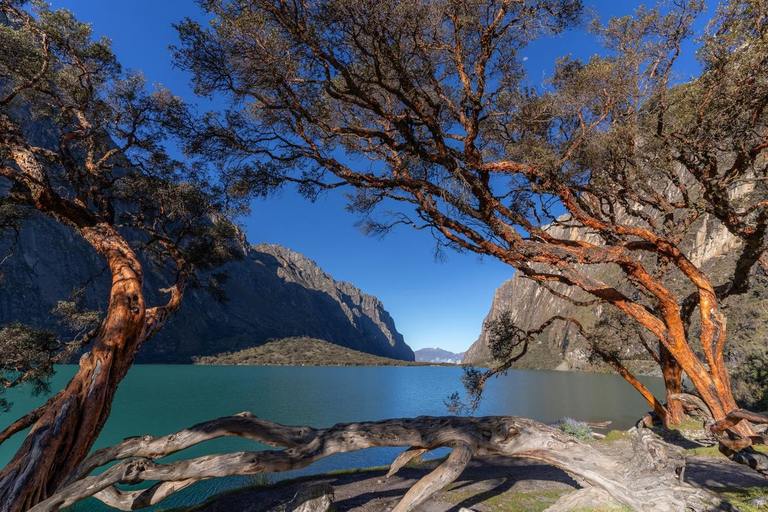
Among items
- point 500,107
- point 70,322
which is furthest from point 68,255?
point 500,107

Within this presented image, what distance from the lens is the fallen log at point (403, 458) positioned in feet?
12.9

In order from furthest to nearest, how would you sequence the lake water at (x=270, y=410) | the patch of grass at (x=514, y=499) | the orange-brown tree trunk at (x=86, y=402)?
the lake water at (x=270, y=410), the patch of grass at (x=514, y=499), the orange-brown tree trunk at (x=86, y=402)

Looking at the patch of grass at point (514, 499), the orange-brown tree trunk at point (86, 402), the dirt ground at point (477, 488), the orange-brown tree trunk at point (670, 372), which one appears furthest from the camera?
the orange-brown tree trunk at point (670, 372)

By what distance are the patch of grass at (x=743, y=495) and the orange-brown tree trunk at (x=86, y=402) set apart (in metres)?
9.67

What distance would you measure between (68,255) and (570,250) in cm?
15054

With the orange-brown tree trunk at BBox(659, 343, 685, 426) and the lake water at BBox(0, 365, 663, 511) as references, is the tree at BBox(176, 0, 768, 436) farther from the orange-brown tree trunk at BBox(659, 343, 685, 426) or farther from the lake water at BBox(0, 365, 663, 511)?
the lake water at BBox(0, 365, 663, 511)

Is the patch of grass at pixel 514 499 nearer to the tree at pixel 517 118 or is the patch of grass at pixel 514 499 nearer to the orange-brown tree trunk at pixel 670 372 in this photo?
the tree at pixel 517 118

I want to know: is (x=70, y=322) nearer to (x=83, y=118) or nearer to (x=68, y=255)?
(x=83, y=118)

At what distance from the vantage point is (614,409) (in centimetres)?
3541

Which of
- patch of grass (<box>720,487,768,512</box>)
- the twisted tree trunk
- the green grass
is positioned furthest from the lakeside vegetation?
patch of grass (<box>720,487,768,512</box>)

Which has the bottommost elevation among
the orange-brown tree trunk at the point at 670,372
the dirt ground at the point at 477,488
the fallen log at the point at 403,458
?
the dirt ground at the point at 477,488

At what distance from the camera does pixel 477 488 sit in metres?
8.18

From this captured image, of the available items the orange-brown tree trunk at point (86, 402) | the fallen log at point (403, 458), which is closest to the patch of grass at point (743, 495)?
the fallen log at point (403, 458)

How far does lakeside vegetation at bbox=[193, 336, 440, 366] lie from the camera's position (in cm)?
12238
